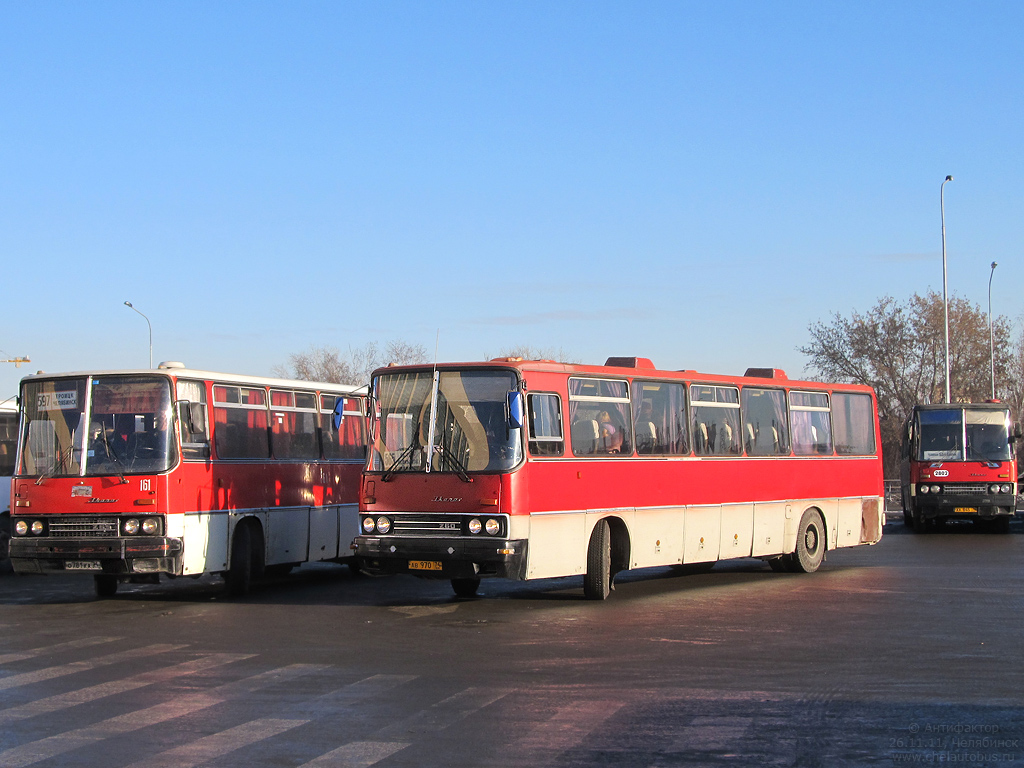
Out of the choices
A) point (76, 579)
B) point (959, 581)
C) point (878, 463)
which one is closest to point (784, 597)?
point (959, 581)

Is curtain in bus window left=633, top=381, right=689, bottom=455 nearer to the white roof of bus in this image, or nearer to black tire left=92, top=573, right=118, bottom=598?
the white roof of bus

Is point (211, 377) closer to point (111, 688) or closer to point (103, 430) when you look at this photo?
point (103, 430)

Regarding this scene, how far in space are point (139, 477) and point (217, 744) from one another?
27.8 feet

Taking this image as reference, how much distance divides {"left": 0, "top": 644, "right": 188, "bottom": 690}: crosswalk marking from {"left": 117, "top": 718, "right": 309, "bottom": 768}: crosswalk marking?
2.80 m

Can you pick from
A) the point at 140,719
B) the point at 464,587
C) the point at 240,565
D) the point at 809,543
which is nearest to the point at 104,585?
the point at 240,565

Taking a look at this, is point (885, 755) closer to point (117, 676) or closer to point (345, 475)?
point (117, 676)

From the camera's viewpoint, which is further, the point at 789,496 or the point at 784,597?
the point at 789,496

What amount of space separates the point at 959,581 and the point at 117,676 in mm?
12490

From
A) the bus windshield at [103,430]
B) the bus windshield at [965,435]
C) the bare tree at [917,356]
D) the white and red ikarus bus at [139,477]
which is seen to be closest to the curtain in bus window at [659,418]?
the white and red ikarus bus at [139,477]

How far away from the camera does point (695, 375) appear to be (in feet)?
61.5

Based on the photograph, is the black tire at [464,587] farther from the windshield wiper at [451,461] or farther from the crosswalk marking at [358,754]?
the crosswalk marking at [358,754]

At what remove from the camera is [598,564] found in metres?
16.3

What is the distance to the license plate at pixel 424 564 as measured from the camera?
15.1 metres

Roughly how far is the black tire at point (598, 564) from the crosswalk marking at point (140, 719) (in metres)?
5.88
